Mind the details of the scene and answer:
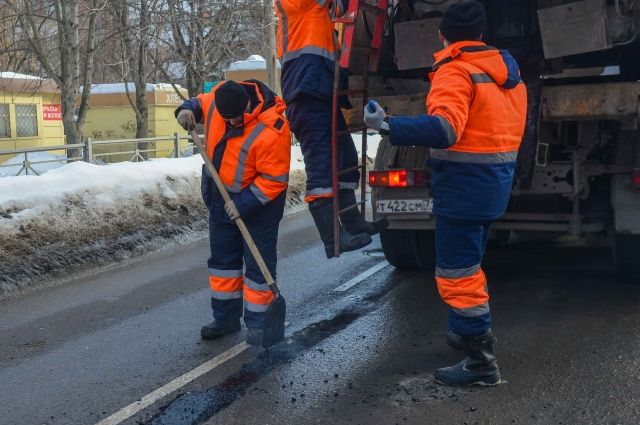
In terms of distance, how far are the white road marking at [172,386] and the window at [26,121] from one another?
19331 mm

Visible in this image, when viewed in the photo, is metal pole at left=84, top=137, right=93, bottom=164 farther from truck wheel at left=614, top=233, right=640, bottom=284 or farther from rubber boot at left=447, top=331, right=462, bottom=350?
rubber boot at left=447, top=331, right=462, bottom=350

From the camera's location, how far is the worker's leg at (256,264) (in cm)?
482

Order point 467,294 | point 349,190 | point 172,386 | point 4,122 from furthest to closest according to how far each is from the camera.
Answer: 1. point 4,122
2. point 349,190
3. point 172,386
4. point 467,294

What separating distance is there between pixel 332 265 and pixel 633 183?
2.85m

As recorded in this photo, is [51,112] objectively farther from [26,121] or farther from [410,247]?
[410,247]

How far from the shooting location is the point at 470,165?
3885mm

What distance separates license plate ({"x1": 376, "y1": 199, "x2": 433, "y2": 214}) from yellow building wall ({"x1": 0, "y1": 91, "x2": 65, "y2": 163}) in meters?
16.9

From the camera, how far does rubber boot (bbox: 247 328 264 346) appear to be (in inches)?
186

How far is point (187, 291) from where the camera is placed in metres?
6.45

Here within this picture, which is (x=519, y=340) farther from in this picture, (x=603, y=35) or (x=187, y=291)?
(x=187, y=291)

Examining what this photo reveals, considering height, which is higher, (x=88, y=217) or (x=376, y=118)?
(x=376, y=118)

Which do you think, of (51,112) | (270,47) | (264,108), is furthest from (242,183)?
(51,112)

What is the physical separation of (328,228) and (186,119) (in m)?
1.13

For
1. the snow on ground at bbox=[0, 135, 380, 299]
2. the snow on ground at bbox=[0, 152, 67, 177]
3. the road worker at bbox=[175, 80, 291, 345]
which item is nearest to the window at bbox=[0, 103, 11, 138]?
the snow on ground at bbox=[0, 152, 67, 177]
